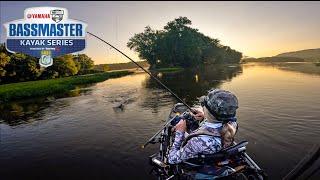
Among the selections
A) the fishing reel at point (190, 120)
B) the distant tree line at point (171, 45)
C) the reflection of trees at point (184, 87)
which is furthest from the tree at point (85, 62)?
the fishing reel at point (190, 120)

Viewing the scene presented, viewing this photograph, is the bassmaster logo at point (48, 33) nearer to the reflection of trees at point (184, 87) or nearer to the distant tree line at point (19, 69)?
the reflection of trees at point (184, 87)

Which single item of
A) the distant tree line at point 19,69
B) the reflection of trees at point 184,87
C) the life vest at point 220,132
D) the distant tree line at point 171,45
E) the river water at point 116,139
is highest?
the distant tree line at point 171,45

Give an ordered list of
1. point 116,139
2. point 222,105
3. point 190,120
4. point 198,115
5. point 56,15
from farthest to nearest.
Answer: point 56,15 → point 116,139 → point 190,120 → point 198,115 → point 222,105

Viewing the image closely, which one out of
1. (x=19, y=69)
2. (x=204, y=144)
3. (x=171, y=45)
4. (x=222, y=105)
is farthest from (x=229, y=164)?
(x=171, y=45)

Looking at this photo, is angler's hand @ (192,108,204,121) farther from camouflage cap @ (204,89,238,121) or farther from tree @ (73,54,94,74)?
tree @ (73,54,94,74)

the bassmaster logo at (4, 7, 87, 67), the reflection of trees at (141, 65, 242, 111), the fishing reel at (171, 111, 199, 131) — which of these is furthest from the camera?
the reflection of trees at (141, 65, 242, 111)

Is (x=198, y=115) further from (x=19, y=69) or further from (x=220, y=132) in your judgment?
(x=19, y=69)

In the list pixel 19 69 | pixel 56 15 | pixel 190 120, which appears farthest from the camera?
pixel 19 69

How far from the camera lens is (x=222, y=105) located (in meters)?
3.62

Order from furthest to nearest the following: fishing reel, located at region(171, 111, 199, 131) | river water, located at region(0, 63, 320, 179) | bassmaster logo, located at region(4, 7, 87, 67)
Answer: bassmaster logo, located at region(4, 7, 87, 67) → river water, located at region(0, 63, 320, 179) → fishing reel, located at region(171, 111, 199, 131)

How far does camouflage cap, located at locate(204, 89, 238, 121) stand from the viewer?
361 centimetres

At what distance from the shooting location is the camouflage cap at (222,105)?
361cm

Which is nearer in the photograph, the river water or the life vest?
the life vest

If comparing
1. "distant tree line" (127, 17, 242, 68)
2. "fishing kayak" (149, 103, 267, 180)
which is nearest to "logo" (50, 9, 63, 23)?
"fishing kayak" (149, 103, 267, 180)
